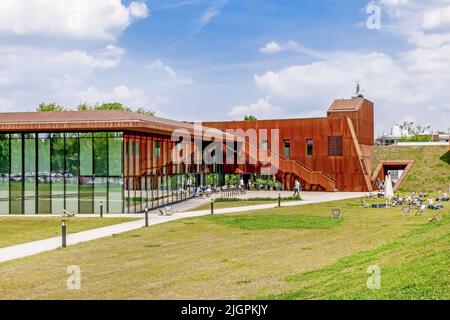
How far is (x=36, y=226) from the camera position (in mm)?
31969

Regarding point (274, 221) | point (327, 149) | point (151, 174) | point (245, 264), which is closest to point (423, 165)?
point (327, 149)

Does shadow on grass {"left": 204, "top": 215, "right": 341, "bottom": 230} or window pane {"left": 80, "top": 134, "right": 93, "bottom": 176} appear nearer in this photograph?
shadow on grass {"left": 204, "top": 215, "right": 341, "bottom": 230}

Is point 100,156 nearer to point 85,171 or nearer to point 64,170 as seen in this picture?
point 85,171

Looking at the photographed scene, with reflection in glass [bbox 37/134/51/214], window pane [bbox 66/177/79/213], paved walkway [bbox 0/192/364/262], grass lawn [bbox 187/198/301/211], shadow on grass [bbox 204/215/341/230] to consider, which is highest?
reflection in glass [bbox 37/134/51/214]

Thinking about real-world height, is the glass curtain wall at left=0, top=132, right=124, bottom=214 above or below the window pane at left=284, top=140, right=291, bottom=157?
below

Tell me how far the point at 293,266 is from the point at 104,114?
25.3 metres

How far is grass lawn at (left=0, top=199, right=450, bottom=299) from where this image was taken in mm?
14367

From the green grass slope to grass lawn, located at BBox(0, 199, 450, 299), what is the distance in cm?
3691

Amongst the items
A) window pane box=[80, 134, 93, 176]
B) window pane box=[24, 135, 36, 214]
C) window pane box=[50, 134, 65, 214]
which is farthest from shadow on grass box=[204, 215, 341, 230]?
window pane box=[24, 135, 36, 214]

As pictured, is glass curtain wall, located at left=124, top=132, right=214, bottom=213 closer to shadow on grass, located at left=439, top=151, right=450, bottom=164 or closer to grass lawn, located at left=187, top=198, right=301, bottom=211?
A: grass lawn, located at left=187, top=198, right=301, bottom=211

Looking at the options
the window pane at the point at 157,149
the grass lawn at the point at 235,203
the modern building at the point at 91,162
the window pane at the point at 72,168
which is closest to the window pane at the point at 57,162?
the modern building at the point at 91,162

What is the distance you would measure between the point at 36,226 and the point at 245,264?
17.0m

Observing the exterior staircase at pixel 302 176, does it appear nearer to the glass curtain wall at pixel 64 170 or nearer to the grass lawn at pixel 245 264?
the glass curtain wall at pixel 64 170

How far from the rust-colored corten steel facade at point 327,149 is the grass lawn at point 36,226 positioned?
3435cm
